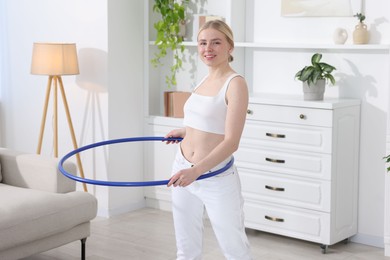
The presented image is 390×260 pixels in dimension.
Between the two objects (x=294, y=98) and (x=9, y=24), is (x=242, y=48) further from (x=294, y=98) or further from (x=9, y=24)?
(x=9, y=24)

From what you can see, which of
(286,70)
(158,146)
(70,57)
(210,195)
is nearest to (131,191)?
(158,146)

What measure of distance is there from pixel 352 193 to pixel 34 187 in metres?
2.06

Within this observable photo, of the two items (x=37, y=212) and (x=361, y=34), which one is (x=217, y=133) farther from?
(x=361, y=34)

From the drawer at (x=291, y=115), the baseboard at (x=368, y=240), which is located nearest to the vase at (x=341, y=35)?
the drawer at (x=291, y=115)

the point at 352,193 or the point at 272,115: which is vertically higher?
the point at 272,115

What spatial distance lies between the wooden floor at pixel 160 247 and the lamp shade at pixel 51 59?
1150 mm

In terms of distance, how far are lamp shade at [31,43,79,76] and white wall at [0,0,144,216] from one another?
299 millimetres

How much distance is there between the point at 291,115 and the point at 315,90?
22 centimetres

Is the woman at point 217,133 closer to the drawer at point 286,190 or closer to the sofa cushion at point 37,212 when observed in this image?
the sofa cushion at point 37,212

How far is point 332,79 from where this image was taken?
4664 mm

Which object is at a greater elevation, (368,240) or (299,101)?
(299,101)

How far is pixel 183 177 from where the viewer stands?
286cm

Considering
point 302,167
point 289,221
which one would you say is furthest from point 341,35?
point 289,221

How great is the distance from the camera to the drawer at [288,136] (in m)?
4.55
